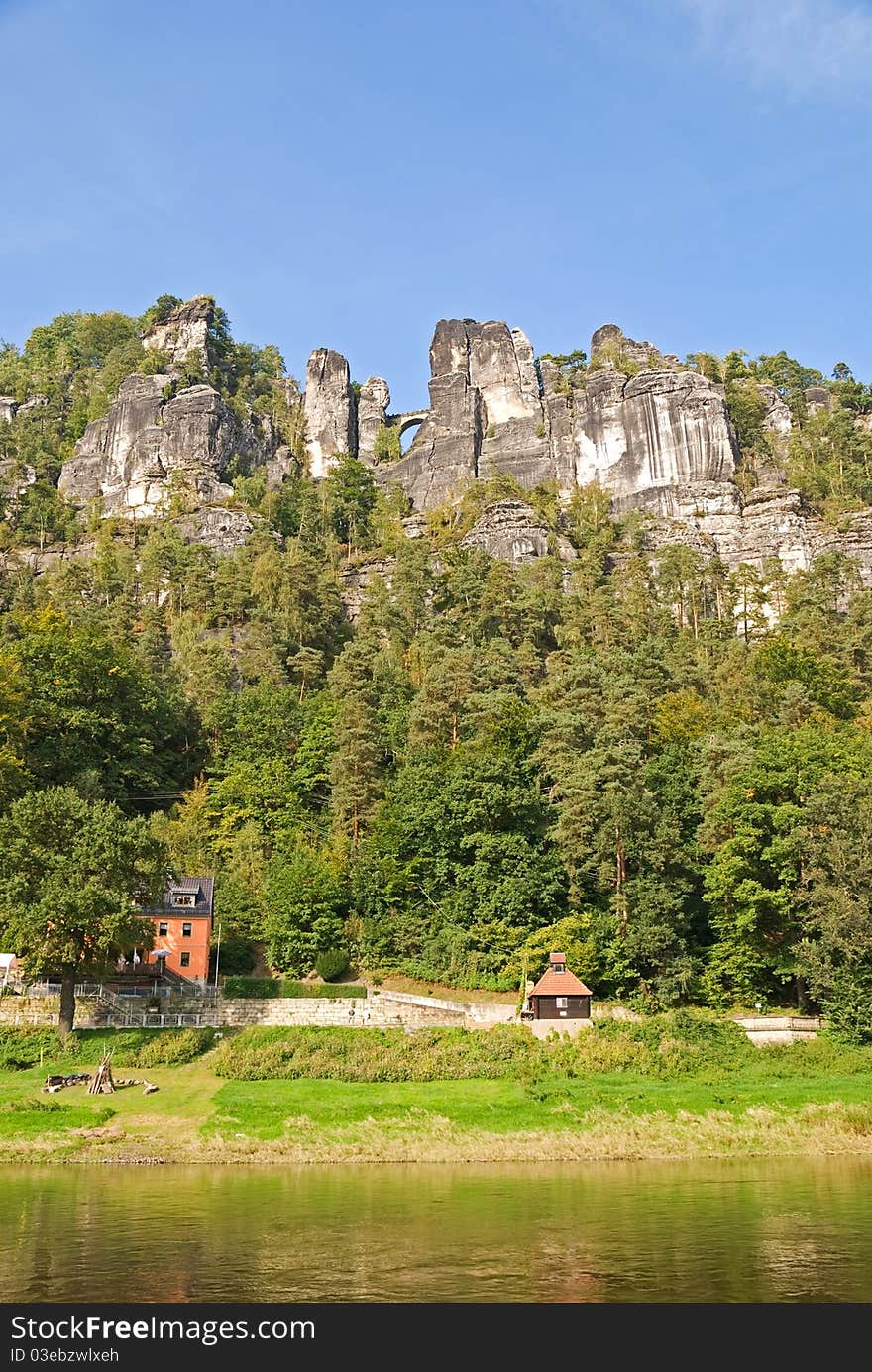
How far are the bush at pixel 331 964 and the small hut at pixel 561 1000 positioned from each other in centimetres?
1205

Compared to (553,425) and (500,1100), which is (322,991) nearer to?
(500,1100)

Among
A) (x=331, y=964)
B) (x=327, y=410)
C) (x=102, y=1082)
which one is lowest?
(x=102, y=1082)

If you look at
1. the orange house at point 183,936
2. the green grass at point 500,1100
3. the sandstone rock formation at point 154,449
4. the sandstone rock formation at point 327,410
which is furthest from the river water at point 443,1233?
the sandstone rock formation at point 327,410

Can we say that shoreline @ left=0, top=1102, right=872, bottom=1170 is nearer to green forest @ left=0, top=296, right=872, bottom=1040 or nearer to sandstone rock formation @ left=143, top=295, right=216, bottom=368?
green forest @ left=0, top=296, right=872, bottom=1040

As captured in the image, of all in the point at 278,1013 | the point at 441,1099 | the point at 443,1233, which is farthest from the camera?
the point at 278,1013

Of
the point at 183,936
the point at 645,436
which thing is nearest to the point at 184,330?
the point at 645,436

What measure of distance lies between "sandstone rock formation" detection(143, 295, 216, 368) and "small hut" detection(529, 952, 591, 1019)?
4774 inches

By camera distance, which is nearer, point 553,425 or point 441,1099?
point 441,1099

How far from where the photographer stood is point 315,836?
2714 inches

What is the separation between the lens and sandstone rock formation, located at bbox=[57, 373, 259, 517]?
129750 millimetres

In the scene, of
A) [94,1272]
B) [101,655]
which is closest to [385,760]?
[101,655]

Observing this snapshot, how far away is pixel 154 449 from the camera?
133625 mm

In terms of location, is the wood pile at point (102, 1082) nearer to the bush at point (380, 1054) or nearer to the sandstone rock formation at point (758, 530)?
the bush at point (380, 1054)

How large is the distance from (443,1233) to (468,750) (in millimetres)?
43217
